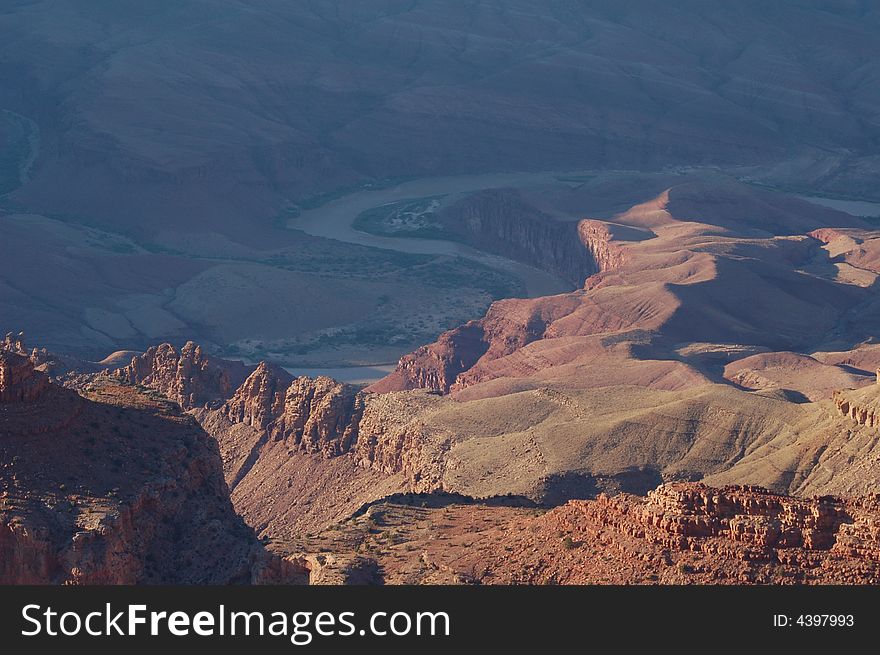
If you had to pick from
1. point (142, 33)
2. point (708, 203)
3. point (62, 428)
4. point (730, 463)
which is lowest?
point (730, 463)

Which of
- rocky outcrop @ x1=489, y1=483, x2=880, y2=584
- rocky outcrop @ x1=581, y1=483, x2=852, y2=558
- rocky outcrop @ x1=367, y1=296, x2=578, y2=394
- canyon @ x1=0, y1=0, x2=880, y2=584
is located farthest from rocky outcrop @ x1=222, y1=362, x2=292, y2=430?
rocky outcrop @ x1=581, y1=483, x2=852, y2=558

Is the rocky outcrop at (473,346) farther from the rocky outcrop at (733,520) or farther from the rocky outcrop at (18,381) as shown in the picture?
the rocky outcrop at (733,520)

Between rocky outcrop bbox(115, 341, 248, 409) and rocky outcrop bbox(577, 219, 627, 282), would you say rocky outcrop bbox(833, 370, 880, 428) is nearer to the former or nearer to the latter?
rocky outcrop bbox(115, 341, 248, 409)

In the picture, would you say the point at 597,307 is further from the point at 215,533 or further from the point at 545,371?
the point at 215,533

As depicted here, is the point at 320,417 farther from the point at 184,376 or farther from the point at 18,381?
the point at 18,381

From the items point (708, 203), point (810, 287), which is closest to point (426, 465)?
point (810, 287)

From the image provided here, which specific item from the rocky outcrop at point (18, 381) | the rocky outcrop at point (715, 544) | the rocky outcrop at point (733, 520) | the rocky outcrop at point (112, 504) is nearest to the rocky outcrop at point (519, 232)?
the rocky outcrop at point (112, 504)
